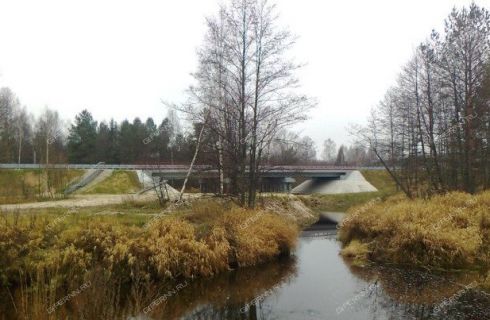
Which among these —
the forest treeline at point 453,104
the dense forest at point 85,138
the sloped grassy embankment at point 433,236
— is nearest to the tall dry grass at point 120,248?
the sloped grassy embankment at point 433,236

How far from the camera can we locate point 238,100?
19484 mm

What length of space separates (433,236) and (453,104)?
46.0ft

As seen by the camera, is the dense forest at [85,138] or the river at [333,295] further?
the dense forest at [85,138]

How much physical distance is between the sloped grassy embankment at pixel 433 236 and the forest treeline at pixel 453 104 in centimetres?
712

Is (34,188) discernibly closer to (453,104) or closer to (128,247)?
(128,247)

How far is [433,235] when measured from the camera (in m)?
13.9

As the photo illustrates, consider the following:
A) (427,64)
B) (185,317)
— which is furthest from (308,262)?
(427,64)

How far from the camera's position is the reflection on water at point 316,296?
9.54 metres

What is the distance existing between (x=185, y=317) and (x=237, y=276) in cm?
384

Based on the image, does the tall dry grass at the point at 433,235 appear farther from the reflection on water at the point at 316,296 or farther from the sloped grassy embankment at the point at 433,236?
the reflection on water at the point at 316,296

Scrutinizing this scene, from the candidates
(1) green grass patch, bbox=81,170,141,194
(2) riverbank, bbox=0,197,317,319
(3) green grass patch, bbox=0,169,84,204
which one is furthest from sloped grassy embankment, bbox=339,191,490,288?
(1) green grass patch, bbox=81,170,141,194

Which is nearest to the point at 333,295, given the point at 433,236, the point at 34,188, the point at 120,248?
the point at 433,236

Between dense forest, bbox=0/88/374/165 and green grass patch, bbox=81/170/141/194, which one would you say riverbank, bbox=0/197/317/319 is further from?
dense forest, bbox=0/88/374/165

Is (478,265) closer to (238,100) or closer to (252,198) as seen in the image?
(252,198)
